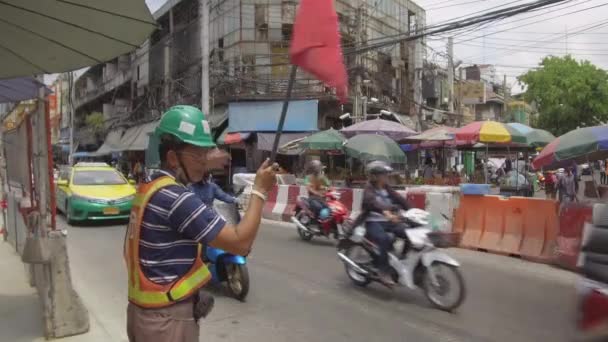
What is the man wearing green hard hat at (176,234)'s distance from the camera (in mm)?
2109

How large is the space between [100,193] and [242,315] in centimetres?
813

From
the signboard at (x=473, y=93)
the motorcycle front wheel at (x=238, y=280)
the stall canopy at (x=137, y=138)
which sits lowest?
the motorcycle front wheel at (x=238, y=280)

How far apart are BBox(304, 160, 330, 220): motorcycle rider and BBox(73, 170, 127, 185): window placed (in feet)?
Answer: 18.8

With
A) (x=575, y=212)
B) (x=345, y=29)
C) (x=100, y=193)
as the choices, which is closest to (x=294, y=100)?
Result: (x=345, y=29)

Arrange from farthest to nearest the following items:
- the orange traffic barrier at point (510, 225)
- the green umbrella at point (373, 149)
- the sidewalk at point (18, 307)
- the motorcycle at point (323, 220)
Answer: the green umbrella at point (373, 149), the motorcycle at point (323, 220), the orange traffic barrier at point (510, 225), the sidewalk at point (18, 307)

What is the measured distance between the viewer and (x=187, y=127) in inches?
88.6

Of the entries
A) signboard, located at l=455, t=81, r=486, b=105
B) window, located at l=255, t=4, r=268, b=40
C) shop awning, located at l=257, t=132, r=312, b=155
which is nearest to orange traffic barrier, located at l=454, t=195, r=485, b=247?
shop awning, located at l=257, t=132, r=312, b=155

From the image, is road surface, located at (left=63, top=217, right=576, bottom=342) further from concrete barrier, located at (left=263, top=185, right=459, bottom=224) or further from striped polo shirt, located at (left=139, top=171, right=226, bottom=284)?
striped polo shirt, located at (left=139, top=171, right=226, bottom=284)

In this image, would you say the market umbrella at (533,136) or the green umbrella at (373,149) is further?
the green umbrella at (373,149)

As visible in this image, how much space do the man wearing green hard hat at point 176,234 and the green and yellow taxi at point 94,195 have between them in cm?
964

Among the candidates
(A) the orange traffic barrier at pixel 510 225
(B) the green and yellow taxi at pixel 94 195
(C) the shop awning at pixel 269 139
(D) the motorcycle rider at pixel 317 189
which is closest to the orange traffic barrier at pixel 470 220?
(A) the orange traffic barrier at pixel 510 225

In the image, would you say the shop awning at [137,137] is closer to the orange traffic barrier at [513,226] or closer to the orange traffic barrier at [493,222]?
the orange traffic barrier at [493,222]

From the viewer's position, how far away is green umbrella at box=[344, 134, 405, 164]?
583 inches

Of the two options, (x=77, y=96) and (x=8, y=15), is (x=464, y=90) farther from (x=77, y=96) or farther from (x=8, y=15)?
(x=8, y=15)
